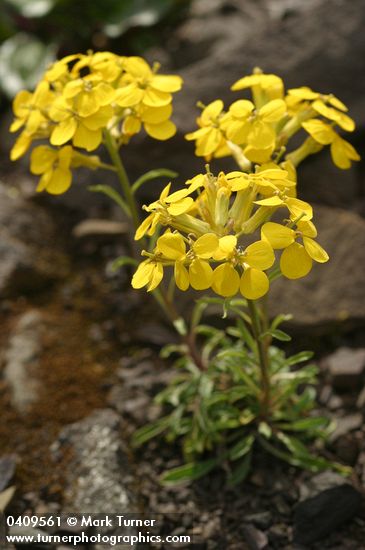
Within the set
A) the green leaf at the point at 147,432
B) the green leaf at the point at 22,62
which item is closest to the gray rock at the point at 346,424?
the green leaf at the point at 147,432

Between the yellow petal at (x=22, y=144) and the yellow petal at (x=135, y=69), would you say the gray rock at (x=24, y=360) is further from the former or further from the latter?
the yellow petal at (x=135, y=69)

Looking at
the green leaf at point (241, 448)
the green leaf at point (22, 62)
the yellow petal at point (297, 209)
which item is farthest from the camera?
the green leaf at point (22, 62)

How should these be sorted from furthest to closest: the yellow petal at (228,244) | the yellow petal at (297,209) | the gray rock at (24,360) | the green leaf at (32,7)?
the green leaf at (32,7)
the gray rock at (24,360)
the yellow petal at (297,209)
the yellow petal at (228,244)

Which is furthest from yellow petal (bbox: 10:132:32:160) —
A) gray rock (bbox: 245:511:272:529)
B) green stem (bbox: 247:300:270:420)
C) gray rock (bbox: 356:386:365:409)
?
gray rock (bbox: 356:386:365:409)

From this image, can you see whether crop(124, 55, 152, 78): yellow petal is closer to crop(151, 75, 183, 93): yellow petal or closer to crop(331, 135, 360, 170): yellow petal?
crop(151, 75, 183, 93): yellow petal

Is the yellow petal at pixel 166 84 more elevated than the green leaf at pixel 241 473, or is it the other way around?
the yellow petal at pixel 166 84

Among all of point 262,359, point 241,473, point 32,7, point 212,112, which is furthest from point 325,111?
point 32,7

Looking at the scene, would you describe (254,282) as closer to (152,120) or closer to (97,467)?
(152,120)
